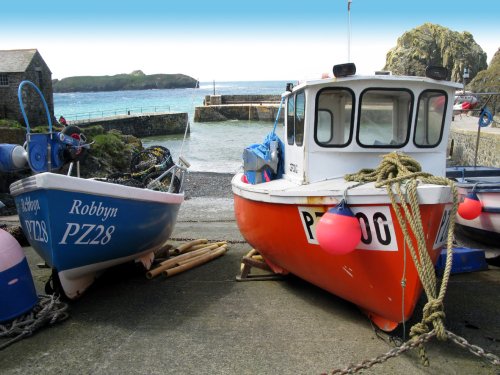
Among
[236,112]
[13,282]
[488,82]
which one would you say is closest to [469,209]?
[13,282]

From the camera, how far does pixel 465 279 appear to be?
227 inches

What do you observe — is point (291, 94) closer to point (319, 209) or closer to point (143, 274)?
point (319, 209)

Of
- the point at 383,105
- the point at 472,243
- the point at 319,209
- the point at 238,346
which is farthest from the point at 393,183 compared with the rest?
the point at 472,243

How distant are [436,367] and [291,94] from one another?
131 inches

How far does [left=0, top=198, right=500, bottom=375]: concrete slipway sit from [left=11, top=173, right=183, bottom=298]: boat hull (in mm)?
466

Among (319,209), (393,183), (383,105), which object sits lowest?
(319,209)

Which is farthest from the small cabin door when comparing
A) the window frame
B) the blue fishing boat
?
the blue fishing boat

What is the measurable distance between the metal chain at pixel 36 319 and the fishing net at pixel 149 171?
193cm

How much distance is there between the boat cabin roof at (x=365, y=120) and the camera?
16.0 feet

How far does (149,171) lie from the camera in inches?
281

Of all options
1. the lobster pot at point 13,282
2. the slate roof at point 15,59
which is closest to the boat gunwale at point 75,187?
the lobster pot at point 13,282

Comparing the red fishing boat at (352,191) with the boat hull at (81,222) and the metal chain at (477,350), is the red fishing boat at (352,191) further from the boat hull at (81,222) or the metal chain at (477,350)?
the boat hull at (81,222)

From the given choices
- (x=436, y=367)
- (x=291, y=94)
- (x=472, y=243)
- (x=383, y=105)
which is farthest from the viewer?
(x=472, y=243)

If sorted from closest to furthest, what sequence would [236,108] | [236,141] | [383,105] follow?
[383,105]
[236,141]
[236,108]
